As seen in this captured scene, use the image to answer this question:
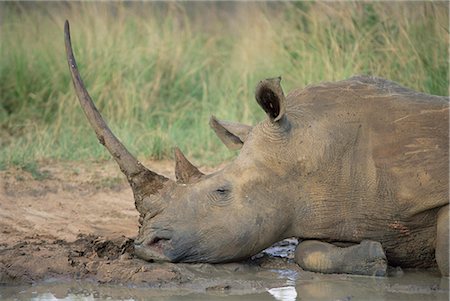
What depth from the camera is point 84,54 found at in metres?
11.0

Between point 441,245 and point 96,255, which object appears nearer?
point 441,245

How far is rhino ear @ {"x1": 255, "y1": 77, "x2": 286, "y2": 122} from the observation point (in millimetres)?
5711

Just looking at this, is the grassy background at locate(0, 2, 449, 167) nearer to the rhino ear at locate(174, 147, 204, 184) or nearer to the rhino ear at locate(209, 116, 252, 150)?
the rhino ear at locate(209, 116, 252, 150)

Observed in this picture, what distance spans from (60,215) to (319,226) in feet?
7.59

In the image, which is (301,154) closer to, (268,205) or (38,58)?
(268,205)

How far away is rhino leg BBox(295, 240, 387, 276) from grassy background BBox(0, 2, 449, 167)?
334 cm

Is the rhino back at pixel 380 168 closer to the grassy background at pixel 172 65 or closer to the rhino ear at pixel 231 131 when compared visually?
the rhino ear at pixel 231 131

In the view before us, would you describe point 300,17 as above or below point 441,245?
above

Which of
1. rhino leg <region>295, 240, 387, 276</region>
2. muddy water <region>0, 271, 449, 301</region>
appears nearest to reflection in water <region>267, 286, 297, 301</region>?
muddy water <region>0, 271, 449, 301</region>

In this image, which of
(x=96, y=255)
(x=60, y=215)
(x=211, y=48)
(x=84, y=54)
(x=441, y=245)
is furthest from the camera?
(x=211, y=48)

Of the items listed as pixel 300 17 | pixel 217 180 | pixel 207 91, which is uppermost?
pixel 300 17

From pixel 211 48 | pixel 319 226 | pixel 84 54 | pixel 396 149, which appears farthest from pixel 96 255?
pixel 211 48

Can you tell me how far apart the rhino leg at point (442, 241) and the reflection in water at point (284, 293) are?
0.77m

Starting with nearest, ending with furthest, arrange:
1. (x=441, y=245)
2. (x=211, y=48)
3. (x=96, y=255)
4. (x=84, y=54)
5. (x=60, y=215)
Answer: (x=441, y=245) → (x=96, y=255) → (x=60, y=215) → (x=84, y=54) → (x=211, y=48)
